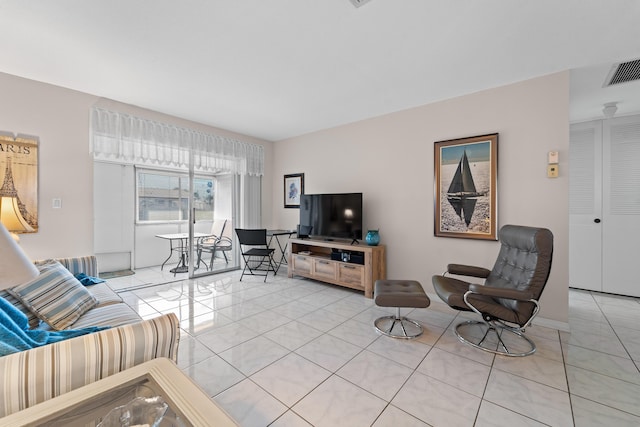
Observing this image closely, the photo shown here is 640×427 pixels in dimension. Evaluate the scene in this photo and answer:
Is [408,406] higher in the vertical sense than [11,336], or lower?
lower

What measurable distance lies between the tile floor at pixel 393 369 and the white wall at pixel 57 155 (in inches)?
46.6

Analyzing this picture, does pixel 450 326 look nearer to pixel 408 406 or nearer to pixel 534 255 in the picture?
pixel 534 255

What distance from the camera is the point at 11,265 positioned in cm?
70

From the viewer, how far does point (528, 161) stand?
2830 mm

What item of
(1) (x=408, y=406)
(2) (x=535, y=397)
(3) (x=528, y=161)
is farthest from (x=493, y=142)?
(1) (x=408, y=406)

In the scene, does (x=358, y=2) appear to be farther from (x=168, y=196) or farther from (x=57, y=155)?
(x=168, y=196)

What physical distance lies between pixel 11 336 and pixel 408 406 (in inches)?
82.3

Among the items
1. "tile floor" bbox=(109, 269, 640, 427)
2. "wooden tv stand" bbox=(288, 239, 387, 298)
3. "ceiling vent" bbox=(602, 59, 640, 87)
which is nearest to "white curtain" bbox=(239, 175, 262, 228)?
"wooden tv stand" bbox=(288, 239, 387, 298)

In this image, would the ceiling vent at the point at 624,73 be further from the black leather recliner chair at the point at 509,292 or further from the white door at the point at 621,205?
the black leather recliner chair at the point at 509,292

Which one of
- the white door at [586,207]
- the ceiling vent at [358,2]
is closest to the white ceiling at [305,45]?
the ceiling vent at [358,2]

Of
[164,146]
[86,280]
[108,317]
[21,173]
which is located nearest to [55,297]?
[108,317]

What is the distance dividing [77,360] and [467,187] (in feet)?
11.8

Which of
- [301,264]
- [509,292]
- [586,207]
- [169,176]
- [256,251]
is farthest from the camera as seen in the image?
[169,176]

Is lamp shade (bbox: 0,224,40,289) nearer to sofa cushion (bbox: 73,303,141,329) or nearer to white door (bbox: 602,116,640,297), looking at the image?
sofa cushion (bbox: 73,303,141,329)
